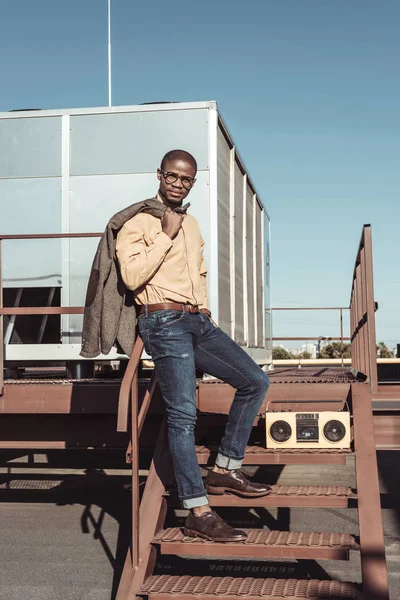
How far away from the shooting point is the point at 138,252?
396 centimetres

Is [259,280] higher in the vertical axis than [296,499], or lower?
higher

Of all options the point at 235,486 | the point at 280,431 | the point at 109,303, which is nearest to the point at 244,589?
the point at 235,486

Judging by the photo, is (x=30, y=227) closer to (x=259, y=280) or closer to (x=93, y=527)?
(x=93, y=527)

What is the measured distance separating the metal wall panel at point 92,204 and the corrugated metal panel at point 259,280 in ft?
11.7

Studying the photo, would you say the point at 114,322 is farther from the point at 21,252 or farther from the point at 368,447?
the point at 21,252

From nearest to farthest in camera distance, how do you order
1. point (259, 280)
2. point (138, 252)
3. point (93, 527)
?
point (138, 252) → point (93, 527) → point (259, 280)

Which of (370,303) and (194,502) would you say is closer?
(194,502)

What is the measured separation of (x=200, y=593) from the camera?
3.82 metres

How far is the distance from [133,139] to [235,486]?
374cm

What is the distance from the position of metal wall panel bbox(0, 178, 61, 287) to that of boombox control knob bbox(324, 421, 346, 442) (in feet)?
10.4

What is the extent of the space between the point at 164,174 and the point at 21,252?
338 cm

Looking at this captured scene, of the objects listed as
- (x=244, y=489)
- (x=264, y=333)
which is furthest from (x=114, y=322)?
(x=264, y=333)

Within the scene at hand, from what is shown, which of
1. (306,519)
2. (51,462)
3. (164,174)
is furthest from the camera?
(51,462)

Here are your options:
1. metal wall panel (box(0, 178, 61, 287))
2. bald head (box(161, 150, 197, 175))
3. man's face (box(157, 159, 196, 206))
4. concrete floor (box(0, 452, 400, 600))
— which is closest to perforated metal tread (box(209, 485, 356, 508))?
concrete floor (box(0, 452, 400, 600))
